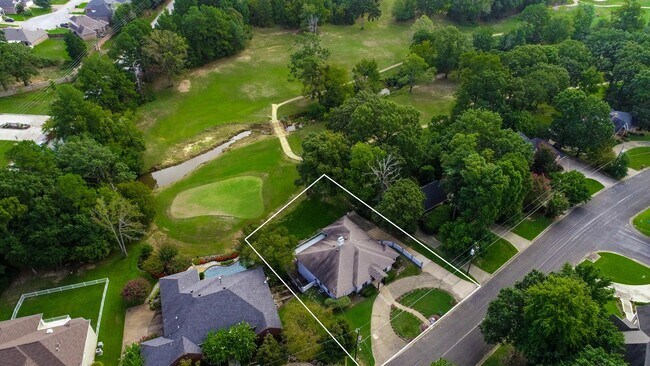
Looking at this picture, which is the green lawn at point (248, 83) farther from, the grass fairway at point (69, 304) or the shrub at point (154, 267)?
the grass fairway at point (69, 304)

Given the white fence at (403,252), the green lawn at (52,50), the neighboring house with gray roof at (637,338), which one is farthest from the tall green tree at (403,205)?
the green lawn at (52,50)

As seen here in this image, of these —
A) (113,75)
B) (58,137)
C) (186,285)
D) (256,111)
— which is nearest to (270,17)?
(256,111)

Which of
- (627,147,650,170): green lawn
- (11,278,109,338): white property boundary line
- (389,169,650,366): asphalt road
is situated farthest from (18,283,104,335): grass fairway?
(627,147,650,170): green lawn

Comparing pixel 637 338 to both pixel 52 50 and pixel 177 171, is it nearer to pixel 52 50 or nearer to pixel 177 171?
pixel 177 171

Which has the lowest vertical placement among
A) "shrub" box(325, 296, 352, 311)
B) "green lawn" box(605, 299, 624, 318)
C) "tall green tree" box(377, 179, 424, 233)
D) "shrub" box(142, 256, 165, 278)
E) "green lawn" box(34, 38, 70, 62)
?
"green lawn" box(605, 299, 624, 318)

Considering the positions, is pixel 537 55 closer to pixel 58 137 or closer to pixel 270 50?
pixel 270 50

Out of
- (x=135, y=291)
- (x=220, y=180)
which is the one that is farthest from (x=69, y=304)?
(x=220, y=180)

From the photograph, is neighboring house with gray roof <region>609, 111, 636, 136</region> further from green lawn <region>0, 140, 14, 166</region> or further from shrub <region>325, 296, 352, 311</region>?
green lawn <region>0, 140, 14, 166</region>
